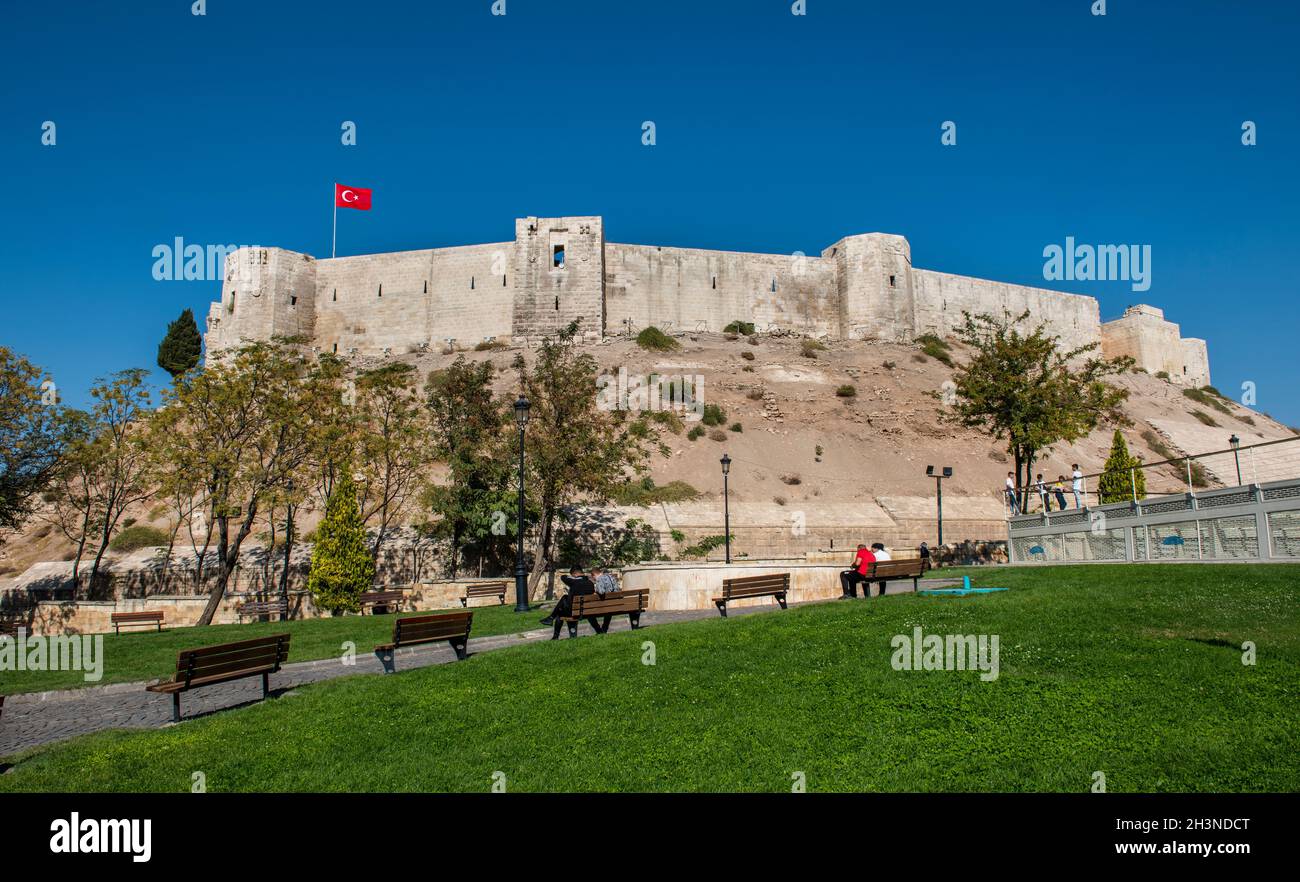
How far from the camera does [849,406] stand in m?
43.0

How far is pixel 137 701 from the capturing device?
8680 millimetres

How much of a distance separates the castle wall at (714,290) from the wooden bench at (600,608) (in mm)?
40432

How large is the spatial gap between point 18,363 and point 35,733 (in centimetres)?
1878

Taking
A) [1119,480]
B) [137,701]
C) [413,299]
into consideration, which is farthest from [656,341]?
[137,701]

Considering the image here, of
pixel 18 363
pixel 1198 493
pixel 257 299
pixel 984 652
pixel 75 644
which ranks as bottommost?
pixel 75 644

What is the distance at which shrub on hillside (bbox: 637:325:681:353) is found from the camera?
155ft

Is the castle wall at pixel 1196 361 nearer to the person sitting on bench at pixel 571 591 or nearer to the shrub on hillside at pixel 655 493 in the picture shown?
the shrub on hillside at pixel 655 493

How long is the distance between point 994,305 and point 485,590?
5344cm

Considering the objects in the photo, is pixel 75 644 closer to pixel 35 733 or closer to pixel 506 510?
pixel 35 733

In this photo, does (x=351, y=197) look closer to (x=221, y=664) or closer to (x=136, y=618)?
(x=136, y=618)

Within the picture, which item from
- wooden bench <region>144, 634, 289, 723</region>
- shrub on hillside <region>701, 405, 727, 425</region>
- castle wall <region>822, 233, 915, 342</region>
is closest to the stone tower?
shrub on hillside <region>701, 405, 727, 425</region>

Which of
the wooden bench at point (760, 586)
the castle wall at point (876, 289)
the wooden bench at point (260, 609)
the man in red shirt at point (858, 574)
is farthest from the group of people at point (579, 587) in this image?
the castle wall at point (876, 289)

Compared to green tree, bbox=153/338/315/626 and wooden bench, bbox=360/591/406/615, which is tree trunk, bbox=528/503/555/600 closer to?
wooden bench, bbox=360/591/406/615
